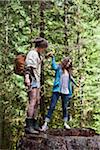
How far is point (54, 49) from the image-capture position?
595cm

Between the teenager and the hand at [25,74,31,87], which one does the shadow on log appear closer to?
the teenager

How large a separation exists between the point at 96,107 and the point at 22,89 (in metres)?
1.20

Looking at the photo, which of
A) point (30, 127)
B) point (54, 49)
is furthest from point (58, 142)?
point (54, 49)

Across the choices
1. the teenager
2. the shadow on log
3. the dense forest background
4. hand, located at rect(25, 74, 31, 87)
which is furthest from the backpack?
the dense forest background

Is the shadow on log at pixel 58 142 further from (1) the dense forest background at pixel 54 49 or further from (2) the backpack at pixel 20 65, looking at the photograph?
(1) the dense forest background at pixel 54 49

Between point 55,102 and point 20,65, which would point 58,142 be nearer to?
point 55,102

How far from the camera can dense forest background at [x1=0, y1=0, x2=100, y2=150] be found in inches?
234

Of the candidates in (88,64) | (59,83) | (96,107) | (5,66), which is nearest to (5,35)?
(5,66)

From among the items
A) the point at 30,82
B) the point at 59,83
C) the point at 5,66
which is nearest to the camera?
the point at 30,82

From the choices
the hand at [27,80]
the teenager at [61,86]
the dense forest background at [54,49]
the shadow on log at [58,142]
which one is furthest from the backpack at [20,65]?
the dense forest background at [54,49]

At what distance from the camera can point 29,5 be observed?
6047 mm

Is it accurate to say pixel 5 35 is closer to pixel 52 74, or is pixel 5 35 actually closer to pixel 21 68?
pixel 52 74

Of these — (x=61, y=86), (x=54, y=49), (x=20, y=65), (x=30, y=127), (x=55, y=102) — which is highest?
(x=54, y=49)

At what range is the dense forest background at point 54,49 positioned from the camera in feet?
19.5
